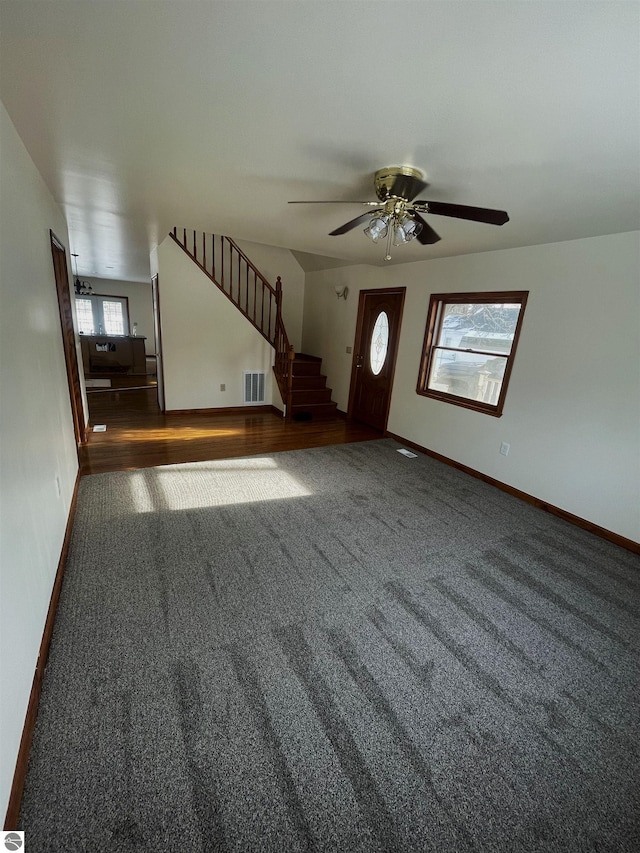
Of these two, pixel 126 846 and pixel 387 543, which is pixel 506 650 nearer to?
pixel 387 543

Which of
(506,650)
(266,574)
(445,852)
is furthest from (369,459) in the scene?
(445,852)

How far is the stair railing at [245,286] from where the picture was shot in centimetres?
548

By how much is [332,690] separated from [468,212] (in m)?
2.46

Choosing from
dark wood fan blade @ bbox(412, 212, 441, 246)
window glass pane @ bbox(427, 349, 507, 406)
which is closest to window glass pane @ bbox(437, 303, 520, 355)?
window glass pane @ bbox(427, 349, 507, 406)

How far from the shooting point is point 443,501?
333cm

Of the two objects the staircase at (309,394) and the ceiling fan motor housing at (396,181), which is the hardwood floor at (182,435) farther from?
the ceiling fan motor housing at (396,181)

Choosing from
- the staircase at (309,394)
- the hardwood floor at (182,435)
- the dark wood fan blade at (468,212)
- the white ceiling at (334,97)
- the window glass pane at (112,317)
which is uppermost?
the white ceiling at (334,97)

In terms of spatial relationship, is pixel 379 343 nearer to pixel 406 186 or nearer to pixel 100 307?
pixel 406 186

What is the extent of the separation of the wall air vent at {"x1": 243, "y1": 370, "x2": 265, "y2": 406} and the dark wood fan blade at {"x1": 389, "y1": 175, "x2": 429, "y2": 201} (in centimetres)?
428

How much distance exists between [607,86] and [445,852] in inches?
102

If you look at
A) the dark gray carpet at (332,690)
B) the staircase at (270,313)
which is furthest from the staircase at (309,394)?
the dark gray carpet at (332,690)

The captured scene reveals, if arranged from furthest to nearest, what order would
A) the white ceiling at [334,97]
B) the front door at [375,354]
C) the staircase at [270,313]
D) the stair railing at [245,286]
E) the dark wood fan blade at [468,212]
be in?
1. the staircase at [270,313]
2. the stair railing at [245,286]
3. the front door at [375,354]
4. the dark wood fan blade at [468,212]
5. the white ceiling at [334,97]

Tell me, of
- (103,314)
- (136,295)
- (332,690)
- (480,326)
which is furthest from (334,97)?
(103,314)

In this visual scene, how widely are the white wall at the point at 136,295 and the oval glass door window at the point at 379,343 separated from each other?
7.96 meters
